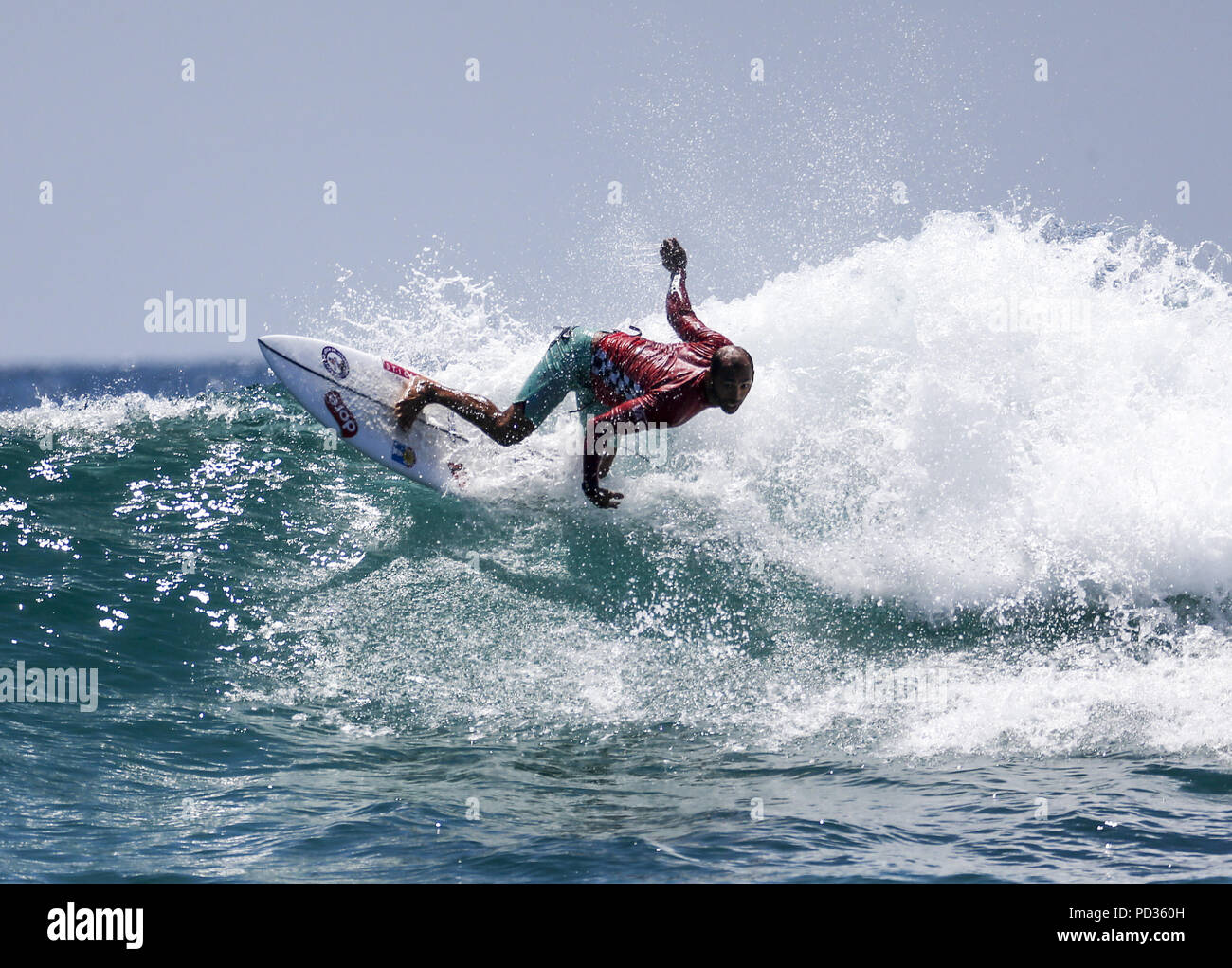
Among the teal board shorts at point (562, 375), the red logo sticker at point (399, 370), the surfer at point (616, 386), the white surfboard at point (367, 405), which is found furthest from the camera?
the red logo sticker at point (399, 370)

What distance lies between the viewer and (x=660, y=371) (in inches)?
289

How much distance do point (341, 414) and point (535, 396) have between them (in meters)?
1.75

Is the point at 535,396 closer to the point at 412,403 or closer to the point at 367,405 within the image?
the point at 412,403

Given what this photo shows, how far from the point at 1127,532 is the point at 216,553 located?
6429mm

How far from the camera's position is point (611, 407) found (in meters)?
7.69

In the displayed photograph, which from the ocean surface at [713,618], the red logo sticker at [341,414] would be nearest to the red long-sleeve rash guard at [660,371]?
the ocean surface at [713,618]

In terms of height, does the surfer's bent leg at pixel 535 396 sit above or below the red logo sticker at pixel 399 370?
below

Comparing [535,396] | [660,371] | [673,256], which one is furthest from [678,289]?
[535,396]

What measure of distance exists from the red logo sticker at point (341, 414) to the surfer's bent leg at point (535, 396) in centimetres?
83

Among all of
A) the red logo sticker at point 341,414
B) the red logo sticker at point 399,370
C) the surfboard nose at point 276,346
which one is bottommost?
the red logo sticker at point 341,414

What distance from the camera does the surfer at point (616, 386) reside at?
23.4ft

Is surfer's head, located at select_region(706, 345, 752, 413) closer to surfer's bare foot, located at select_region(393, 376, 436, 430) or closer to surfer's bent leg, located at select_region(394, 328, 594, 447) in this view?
surfer's bent leg, located at select_region(394, 328, 594, 447)

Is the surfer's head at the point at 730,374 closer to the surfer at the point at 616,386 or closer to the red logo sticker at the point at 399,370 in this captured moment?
the surfer at the point at 616,386
